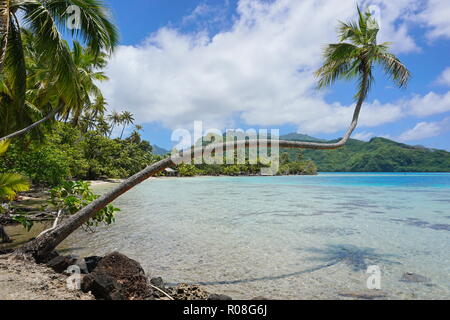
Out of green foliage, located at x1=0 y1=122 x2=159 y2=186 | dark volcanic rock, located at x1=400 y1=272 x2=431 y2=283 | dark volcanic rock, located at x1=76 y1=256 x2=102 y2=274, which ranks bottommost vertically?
dark volcanic rock, located at x1=400 y1=272 x2=431 y2=283

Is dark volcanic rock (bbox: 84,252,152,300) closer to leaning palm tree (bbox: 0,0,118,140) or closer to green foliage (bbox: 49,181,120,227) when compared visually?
green foliage (bbox: 49,181,120,227)

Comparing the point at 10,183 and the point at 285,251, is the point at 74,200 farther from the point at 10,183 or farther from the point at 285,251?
the point at 285,251

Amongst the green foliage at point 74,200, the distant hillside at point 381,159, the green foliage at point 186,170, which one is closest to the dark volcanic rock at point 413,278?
the green foliage at point 74,200

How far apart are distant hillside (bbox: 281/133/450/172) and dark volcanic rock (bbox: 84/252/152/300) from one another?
107337 millimetres

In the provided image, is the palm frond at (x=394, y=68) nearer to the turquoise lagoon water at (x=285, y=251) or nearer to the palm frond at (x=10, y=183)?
the turquoise lagoon water at (x=285, y=251)

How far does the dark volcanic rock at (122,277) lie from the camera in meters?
3.17

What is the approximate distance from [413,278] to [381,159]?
447 feet

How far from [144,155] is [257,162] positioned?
33146mm

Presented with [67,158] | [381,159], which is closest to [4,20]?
[67,158]

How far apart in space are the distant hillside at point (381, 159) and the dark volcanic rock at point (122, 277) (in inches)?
4226

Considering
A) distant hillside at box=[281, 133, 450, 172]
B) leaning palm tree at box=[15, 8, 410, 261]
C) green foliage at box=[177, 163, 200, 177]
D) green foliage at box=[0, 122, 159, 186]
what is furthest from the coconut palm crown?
distant hillside at box=[281, 133, 450, 172]

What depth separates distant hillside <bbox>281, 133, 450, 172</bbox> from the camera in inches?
4496
